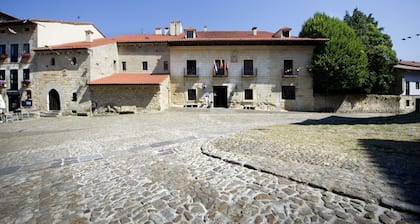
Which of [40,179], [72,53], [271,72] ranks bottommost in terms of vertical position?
[40,179]

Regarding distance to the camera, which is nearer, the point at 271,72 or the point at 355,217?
the point at 355,217

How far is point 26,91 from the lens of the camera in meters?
22.2

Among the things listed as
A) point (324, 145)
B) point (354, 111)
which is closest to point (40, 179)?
point (324, 145)

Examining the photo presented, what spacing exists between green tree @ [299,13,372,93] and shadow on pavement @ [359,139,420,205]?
715 inches

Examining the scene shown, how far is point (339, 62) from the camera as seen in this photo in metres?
21.6

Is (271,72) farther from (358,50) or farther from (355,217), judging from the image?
(355,217)

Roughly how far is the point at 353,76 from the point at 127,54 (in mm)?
24469

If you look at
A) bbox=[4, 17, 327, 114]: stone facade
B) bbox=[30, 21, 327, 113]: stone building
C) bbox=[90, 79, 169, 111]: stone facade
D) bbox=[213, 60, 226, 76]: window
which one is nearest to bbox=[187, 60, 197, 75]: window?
bbox=[30, 21, 327, 113]: stone building

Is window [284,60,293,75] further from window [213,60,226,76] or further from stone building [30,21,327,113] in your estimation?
window [213,60,226,76]

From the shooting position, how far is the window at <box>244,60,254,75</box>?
2369 cm

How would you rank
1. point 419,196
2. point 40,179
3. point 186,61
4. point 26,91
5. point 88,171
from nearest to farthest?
point 419,196 → point 40,179 → point 88,171 → point 26,91 → point 186,61

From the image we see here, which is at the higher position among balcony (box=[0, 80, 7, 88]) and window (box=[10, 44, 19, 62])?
window (box=[10, 44, 19, 62])

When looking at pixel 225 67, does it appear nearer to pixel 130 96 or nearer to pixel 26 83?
pixel 130 96

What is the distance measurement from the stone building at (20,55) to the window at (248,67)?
2096cm
